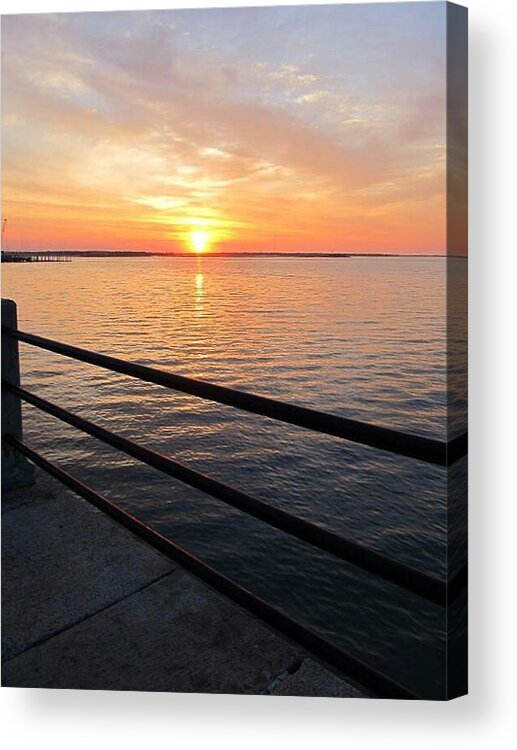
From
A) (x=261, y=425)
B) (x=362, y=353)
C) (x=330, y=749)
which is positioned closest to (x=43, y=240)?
(x=330, y=749)

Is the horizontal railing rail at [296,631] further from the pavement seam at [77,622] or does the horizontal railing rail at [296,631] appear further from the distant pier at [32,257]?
the distant pier at [32,257]

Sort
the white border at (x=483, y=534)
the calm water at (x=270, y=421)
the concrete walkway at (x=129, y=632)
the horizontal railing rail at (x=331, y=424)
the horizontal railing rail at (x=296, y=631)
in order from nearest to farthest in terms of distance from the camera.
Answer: the horizontal railing rail at (x=331, y=424), the horizontal railing rail at (x=296, y=631), the concrete walkway at (x=129, y=632), the white border at (x=483, y=534), the calm water at (x=270, y=421)

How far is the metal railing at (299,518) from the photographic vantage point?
1.07 metres

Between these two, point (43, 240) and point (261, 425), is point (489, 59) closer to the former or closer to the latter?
point (43, 240)

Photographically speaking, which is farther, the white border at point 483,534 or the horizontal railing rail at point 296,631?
the white border at point 483,534

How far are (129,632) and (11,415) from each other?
0.98m

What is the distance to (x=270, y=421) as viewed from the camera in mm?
9617

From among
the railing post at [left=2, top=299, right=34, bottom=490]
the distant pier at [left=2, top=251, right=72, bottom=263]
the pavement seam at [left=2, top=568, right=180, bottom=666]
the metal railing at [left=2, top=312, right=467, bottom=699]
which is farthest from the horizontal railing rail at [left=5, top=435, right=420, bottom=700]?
the distant pier at [left=2, top=251, right=72, bottom=263]

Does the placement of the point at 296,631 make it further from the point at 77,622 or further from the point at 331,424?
the point at 77,622

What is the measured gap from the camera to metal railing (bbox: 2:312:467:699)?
1.07 metres

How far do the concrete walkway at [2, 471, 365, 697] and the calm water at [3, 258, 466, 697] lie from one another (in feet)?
4.05

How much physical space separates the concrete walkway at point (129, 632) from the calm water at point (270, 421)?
4.05 feet

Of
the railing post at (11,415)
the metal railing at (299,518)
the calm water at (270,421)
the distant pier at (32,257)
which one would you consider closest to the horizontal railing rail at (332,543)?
the metal railing at (299,518)

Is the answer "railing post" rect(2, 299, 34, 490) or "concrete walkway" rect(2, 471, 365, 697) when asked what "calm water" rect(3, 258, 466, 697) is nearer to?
"railing post" rect(2, 299, 34, 490)
